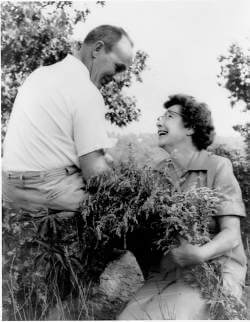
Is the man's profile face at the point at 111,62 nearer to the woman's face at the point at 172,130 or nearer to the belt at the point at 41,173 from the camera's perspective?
the woman's face at the point at 172,130

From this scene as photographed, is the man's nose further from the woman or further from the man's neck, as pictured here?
the woman

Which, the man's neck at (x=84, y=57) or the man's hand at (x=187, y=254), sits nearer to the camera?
the man's hand at (x=187, y=254)

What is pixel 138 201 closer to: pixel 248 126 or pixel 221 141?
pixel 221 141

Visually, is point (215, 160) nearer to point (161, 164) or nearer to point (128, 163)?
point (161, 164)

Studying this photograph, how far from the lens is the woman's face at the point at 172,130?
3188mm

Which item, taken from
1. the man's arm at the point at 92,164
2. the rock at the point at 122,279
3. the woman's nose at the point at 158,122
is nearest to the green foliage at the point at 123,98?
the woman's nose at the point at 158,122

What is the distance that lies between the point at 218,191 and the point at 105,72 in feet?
3.27

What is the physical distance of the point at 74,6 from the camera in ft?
11.6

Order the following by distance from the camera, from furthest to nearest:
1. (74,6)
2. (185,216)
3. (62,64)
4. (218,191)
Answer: (74,6) < (62,64) < (218,191) < (185,216)

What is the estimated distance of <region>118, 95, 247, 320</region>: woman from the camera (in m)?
2.88

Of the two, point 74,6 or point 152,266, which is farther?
point 74,6

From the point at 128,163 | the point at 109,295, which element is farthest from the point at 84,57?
the point at 109,295

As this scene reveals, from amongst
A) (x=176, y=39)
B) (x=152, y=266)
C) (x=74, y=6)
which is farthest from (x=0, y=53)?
(x=152, y=266)

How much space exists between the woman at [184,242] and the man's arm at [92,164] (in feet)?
1.17
